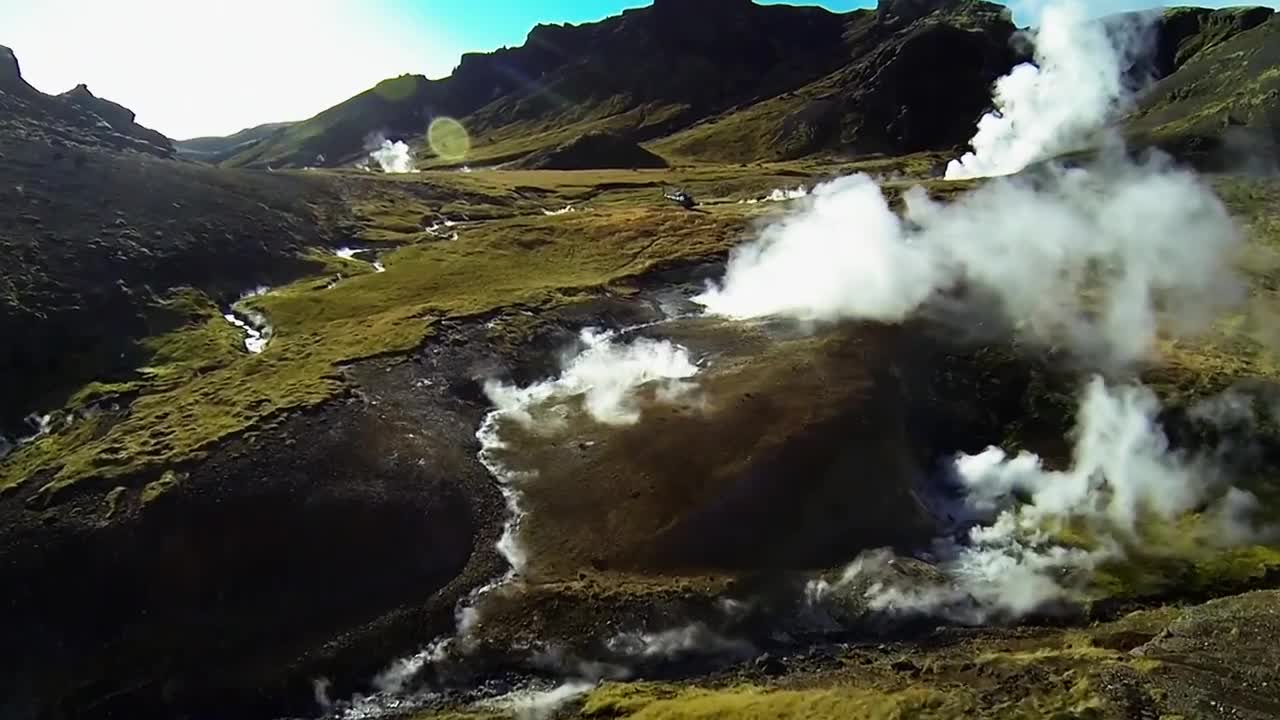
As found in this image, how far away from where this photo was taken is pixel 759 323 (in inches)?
2975

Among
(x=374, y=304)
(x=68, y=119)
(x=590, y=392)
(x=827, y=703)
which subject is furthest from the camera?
(x=68, y=119)

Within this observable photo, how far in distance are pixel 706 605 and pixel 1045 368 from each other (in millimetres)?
32847

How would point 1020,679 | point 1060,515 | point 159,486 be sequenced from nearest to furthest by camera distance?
point 1020,679, point 1060,515, point 159,486

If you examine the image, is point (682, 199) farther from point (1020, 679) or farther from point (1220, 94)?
point (1020, 679)

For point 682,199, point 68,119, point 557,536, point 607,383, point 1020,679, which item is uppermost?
point 68,119

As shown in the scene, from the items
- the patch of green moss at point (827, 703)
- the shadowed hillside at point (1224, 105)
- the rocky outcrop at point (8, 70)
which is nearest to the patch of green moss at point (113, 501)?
the patch of green moss at point (827, 703)

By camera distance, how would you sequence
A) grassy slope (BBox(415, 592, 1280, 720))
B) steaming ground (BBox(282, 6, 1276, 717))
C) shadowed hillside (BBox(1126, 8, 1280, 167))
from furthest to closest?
1. shadowed hillside (BBox(1126, 8, 1280, 167))
2. steaming ground (BBox(282, 6, 1276, 717))
3. grassy slope (BBox(415, 592, 1280, 720))

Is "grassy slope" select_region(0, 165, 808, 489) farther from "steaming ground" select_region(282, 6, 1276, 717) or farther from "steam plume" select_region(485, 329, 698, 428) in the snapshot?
"steaming ground" select_region(282, 6, 1276, 717)

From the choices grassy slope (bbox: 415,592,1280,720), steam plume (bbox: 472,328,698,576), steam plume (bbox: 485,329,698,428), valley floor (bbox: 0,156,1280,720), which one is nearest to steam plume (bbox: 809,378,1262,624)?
valley floor (bbox: 0,156,1280,720)

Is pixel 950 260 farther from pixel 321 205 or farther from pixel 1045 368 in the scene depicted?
pixel 321 205

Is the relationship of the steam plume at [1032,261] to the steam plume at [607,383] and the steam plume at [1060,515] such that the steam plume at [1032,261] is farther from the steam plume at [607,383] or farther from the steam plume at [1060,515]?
the steam plume at [607,383]

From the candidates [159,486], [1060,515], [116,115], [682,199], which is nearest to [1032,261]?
[1060,515]

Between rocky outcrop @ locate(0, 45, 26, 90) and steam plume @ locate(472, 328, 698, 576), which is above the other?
rocky outcrop @ locate(0, 45, 26, 90)

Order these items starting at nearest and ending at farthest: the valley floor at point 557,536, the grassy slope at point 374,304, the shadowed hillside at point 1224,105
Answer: the valley floor at point 557,536
the grassy slope at point 374,304
the shadowed hillside at point 1224,105
